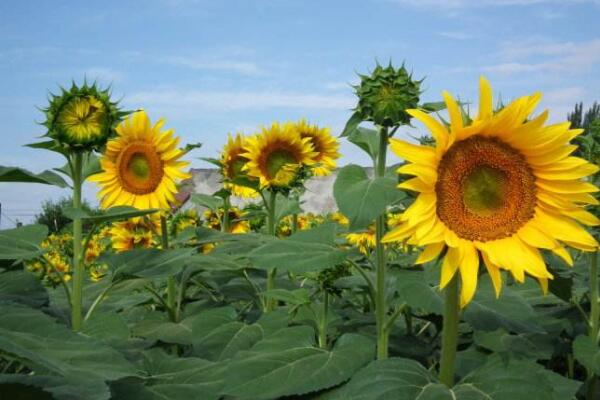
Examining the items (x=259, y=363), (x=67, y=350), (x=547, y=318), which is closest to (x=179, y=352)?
(x=259, y=363)

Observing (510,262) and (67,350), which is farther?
(510,262)

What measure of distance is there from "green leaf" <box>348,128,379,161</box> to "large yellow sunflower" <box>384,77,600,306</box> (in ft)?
1.14

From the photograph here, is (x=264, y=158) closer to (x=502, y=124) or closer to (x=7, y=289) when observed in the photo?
(x=7, y=289)

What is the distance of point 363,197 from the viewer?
1.61 m

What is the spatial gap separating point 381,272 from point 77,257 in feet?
3.02

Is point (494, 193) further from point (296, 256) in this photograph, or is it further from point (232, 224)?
point (232, 224)

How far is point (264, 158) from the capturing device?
3.35 metres

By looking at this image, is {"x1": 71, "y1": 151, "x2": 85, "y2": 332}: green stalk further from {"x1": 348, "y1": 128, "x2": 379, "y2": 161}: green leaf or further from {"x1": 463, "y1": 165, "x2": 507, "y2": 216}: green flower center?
{"x1": 463, "y1": 165, "x2": 507, "y2": 216}: green flower center

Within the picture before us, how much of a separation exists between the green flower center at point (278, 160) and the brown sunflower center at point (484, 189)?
5.26ft

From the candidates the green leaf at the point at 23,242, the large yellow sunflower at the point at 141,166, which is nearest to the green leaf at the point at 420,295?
the green leaf at the point at 23,242

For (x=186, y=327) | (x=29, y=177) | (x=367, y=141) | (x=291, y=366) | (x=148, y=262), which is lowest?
(x=186, y=327)

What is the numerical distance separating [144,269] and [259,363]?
65 cm

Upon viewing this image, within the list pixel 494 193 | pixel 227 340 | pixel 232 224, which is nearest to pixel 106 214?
pixel 227 340

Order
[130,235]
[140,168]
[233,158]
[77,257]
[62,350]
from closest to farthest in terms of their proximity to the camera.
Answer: [62,350] < [77,257] < [140,168] < [233,158] < [130,235]
